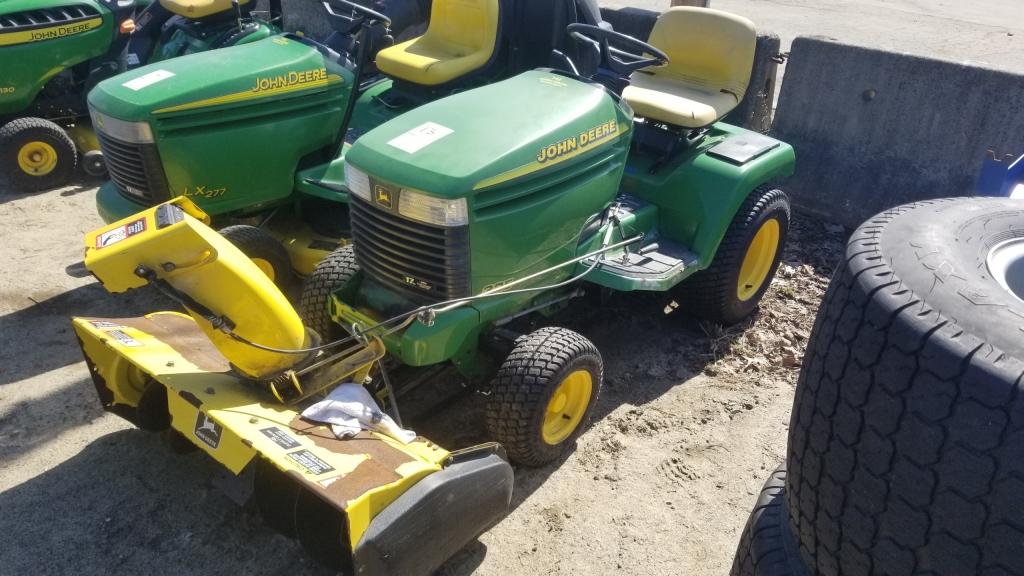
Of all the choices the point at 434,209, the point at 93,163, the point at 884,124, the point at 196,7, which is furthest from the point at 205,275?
the point at 884,124

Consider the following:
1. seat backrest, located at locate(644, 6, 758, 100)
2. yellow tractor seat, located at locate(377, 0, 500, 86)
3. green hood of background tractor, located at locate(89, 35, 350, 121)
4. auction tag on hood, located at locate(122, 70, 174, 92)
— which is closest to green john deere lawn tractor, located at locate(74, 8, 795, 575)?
seat backrest, located at locate(644, 6, 758, 100)

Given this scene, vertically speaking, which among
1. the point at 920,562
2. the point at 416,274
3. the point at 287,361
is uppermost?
the point at 920,562

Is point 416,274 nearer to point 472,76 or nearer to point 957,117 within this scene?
point 472,76

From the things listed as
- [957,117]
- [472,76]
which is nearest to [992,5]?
[957,117]

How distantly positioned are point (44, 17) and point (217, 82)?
9.01 feet

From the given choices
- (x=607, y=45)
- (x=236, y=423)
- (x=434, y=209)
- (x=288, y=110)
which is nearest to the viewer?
(x=236, y=423)

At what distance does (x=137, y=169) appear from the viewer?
390 centimetres

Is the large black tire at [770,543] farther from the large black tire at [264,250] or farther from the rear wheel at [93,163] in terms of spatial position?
the rear wheel at [93,163]

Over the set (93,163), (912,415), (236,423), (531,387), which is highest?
(912,415)

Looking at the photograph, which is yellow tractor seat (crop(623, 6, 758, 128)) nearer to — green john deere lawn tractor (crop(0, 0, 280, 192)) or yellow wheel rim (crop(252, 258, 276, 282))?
yellow wheel rim (crop(252, 258, 276, 282))

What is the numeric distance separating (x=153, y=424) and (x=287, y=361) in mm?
735

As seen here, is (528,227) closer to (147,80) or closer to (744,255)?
(744,255)

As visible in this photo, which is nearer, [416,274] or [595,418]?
[416,274]

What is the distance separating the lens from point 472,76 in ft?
14.6
